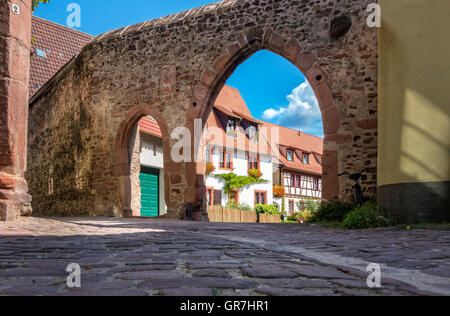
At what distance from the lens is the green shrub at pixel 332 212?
8609 millimetres

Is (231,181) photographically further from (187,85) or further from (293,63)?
(293,63)

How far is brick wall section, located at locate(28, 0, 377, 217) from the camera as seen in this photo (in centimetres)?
912

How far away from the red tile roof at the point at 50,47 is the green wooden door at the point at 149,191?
5.78 m

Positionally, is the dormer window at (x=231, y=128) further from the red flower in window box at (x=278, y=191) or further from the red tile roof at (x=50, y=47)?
the red tile roof at (x=50, y=47)

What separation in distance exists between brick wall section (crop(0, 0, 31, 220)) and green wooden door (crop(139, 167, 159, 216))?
11.1 m

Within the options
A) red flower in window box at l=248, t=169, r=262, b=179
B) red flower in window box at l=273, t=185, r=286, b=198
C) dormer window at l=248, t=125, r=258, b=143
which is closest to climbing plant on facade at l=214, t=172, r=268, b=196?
red flower in window box at l=248, t=169, r=262, b=179

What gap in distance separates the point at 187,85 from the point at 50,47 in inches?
509

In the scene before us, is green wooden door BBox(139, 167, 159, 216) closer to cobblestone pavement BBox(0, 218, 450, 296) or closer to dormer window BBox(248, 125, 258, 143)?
dormer window BBox(248, 125, 258, 143)

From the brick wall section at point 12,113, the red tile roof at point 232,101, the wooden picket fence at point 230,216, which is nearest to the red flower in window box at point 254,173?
the red tile roof at point 232,101

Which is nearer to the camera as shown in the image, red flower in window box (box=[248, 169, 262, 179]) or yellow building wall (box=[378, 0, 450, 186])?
yellow building wall (box=[378, 0, 450, 186])

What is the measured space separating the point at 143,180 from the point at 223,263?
604 inches

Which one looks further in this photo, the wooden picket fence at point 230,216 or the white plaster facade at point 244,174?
the white plaster facade at point 244,174

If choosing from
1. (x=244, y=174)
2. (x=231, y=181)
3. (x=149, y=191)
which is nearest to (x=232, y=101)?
(x=244, y=174)
